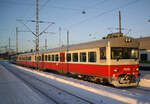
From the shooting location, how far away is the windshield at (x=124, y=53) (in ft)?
34.7

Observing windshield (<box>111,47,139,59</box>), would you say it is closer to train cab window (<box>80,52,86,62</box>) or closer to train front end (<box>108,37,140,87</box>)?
train front end (<box>108,37,140,87</box>)

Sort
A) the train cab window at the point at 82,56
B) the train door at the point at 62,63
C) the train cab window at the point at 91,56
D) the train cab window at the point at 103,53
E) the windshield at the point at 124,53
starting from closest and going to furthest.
→ the windshield at the point at 124,53
the train cab window at the point at 103,53
the train cab window at the point at 91,56
the train cab window at the point at 82,56
the train door at the point at 62,63

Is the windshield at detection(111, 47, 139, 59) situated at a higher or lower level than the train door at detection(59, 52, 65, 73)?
higher

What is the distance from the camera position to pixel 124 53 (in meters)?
10.9

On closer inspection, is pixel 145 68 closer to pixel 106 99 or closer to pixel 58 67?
pixel 58 67

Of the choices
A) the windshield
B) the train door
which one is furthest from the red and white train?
the train door

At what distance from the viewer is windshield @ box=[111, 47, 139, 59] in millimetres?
10562

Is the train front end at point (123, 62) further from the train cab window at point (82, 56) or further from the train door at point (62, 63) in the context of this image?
the train door at point (62, 63)

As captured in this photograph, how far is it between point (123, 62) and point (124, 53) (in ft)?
1.94

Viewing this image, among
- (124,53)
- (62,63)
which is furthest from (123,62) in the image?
(62,63)

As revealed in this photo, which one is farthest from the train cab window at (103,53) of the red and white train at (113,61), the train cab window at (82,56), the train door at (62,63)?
the train door at (62,63)

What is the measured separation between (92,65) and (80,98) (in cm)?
444

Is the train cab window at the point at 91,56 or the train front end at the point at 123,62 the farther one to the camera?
the train cab window at the point at 91,56

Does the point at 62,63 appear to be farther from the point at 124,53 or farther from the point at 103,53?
the point at 124,53
